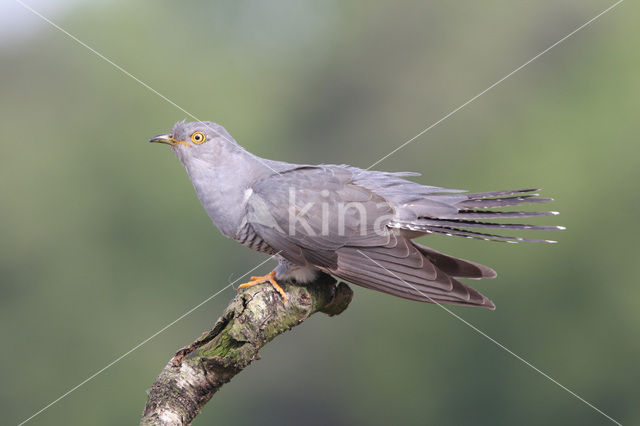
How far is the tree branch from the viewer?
1.78 meters

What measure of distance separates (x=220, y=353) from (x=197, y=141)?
835 mm

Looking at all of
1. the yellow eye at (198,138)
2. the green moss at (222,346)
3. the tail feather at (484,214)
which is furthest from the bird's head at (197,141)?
the tail feather at (484,214)

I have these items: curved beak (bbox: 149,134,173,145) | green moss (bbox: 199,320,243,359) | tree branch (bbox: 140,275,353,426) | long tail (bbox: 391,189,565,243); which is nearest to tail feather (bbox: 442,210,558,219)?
long tail (bbox: 391,189,565,243)

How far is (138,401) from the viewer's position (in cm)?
811

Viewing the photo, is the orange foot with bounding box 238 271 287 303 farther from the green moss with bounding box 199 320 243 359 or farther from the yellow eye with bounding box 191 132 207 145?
the yellow eye with bounding box 191 132 207 145

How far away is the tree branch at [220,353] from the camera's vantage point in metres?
1.78

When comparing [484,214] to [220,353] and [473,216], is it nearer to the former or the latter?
[473,216]

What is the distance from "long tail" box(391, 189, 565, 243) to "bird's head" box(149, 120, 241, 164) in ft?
2.38

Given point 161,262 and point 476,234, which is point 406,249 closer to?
point 476,234

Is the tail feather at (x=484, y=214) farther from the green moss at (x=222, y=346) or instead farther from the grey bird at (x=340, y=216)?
the green moss at (x=222, y=346)

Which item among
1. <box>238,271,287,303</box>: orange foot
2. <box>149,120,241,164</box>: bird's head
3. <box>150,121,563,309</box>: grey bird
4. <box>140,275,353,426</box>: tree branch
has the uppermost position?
<box>149,120,241,164</box>: bird's head

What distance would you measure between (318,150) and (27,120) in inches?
181

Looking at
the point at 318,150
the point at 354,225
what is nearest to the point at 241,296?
the point at 354,225

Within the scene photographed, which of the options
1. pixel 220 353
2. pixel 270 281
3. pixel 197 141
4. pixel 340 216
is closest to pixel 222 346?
pixel 220 353
